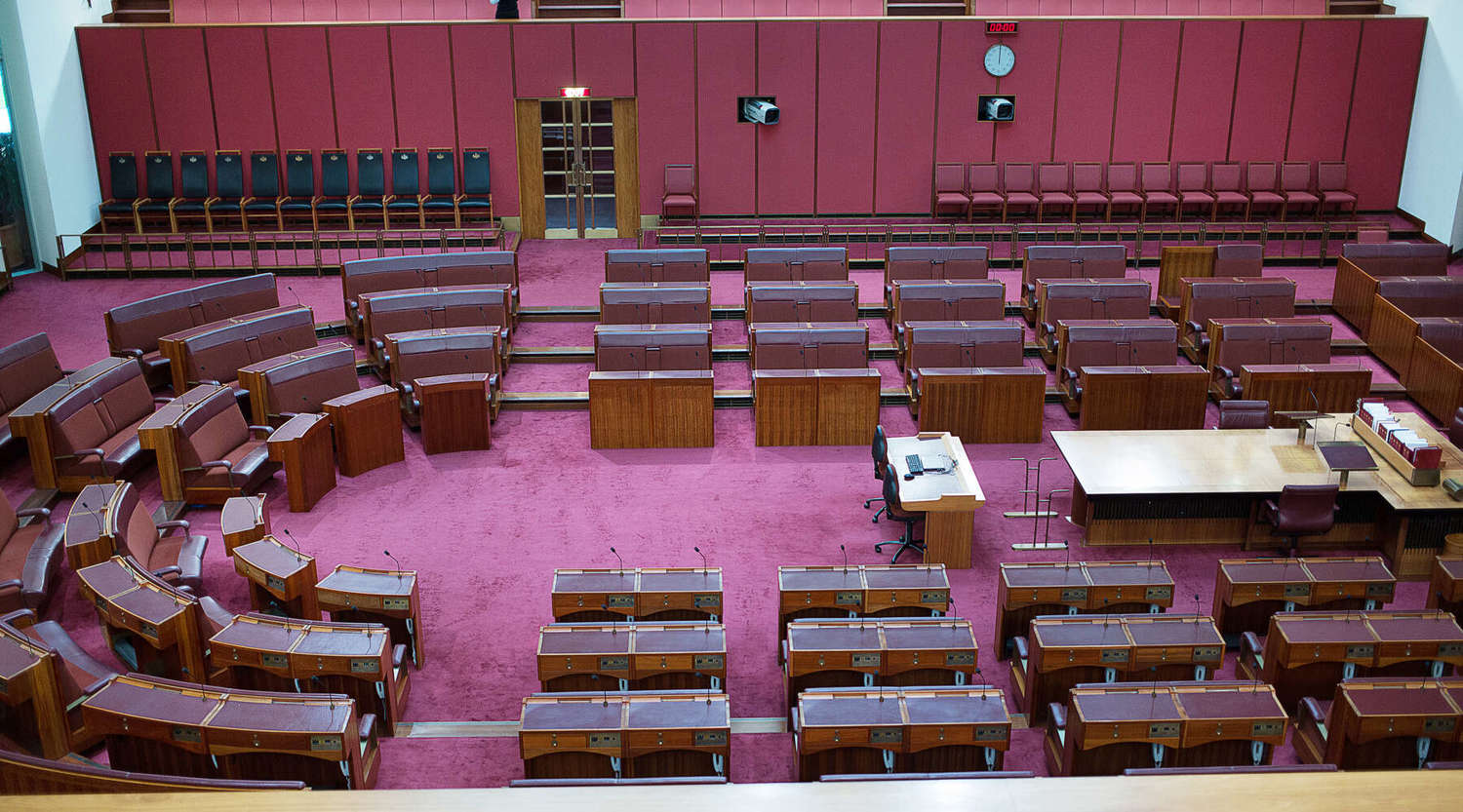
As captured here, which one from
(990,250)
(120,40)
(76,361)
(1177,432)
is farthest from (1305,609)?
(120,40)

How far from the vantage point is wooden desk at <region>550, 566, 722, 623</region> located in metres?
6.20

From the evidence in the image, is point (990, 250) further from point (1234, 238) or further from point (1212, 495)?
point (1212, 495)

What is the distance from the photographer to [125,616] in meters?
5.77

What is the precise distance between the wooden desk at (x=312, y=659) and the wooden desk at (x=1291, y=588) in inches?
170

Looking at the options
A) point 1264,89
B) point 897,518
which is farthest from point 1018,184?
point 897,518

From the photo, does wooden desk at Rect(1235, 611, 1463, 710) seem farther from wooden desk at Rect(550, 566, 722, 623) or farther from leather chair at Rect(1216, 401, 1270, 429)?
wooden desk at Rect(550, 566, 722, 623)

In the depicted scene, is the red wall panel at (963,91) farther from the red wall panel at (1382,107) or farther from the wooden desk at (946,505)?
the wooden desk at (946,505)

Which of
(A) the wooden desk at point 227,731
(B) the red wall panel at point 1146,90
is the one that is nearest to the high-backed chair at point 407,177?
(B) the red wall panel at point 1146,90

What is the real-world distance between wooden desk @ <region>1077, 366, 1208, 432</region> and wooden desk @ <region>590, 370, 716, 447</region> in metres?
2.82

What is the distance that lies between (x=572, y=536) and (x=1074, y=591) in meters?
3.13

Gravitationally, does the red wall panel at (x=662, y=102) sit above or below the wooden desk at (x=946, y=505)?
above

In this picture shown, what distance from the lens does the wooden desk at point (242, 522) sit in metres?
6.85

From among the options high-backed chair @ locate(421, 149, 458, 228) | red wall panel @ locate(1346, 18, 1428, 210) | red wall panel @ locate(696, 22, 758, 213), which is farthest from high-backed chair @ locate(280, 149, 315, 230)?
red wall panel @ locate(1346, 18, 1428, 210)

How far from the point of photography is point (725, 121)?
1363 centimetres
